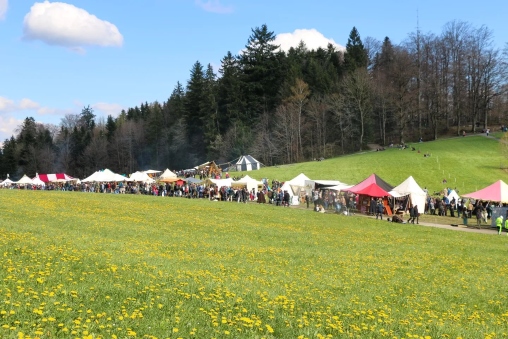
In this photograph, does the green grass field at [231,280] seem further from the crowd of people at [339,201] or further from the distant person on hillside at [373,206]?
the distant person on hillside at [373,206]

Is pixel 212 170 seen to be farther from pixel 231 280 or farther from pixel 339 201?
pixel 231 280

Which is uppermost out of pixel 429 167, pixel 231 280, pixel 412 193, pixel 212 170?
pixel 429 167

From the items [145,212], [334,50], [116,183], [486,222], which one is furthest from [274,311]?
[334,50]

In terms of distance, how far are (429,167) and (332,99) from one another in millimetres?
34069

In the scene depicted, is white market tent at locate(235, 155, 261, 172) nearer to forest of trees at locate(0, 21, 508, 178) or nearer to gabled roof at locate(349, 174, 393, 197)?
forest of trees at locate(0, 21, 508, 178)

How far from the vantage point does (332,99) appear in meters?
89.2

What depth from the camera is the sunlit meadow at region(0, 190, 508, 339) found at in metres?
6.70

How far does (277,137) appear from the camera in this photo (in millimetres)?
90625

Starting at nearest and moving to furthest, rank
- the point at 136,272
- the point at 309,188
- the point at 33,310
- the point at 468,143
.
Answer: the point at 33,310, the point at 136,272, the point at 309,188, the point at 468,143

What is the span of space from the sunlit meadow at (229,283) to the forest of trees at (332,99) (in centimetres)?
6822

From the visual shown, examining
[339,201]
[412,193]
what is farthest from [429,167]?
[339,201]

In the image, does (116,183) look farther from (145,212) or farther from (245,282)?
(245,282)

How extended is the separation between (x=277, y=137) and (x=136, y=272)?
81679mm

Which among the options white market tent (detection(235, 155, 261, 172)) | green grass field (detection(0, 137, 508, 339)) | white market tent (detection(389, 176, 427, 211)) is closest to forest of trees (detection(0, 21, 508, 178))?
white market tent (detection(235, 155, 261, 172))
